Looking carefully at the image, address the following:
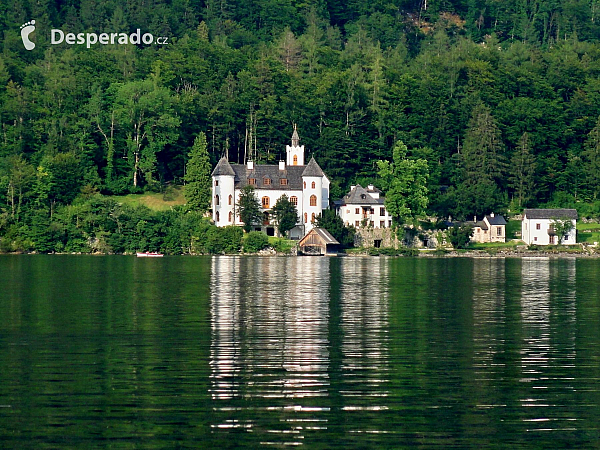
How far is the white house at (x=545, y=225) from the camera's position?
4011 inches

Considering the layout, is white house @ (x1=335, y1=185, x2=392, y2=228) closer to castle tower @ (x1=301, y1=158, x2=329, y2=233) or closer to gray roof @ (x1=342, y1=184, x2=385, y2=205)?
gray roof @ (x1=342, y1=184, x2=385, y2=205)

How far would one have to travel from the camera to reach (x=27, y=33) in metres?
141

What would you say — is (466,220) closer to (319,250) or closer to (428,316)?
(319,250)

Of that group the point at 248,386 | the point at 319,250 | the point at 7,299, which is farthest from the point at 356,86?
the point at 248,386

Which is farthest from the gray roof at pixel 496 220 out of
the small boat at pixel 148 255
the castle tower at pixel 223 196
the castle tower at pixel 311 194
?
the small boat at pixel 148 255

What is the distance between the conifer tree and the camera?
104000 mm

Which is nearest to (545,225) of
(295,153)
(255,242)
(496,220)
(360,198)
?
(496,220)

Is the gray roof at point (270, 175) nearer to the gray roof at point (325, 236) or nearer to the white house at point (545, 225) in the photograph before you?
the gray roof at point (325, 236)

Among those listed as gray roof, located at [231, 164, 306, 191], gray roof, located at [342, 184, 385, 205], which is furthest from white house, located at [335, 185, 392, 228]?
gray roof, located at [231, 164, 306, 191]

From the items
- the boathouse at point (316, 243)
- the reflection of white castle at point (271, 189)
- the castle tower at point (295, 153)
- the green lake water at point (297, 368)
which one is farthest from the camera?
the castle tower at point (295, 153)

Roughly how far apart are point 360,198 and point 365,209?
118 cm

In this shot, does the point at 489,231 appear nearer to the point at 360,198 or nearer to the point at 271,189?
the point at 360,198

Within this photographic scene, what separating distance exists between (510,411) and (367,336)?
11.1m

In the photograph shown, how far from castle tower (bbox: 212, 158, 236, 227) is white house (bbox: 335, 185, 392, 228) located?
413 inches
